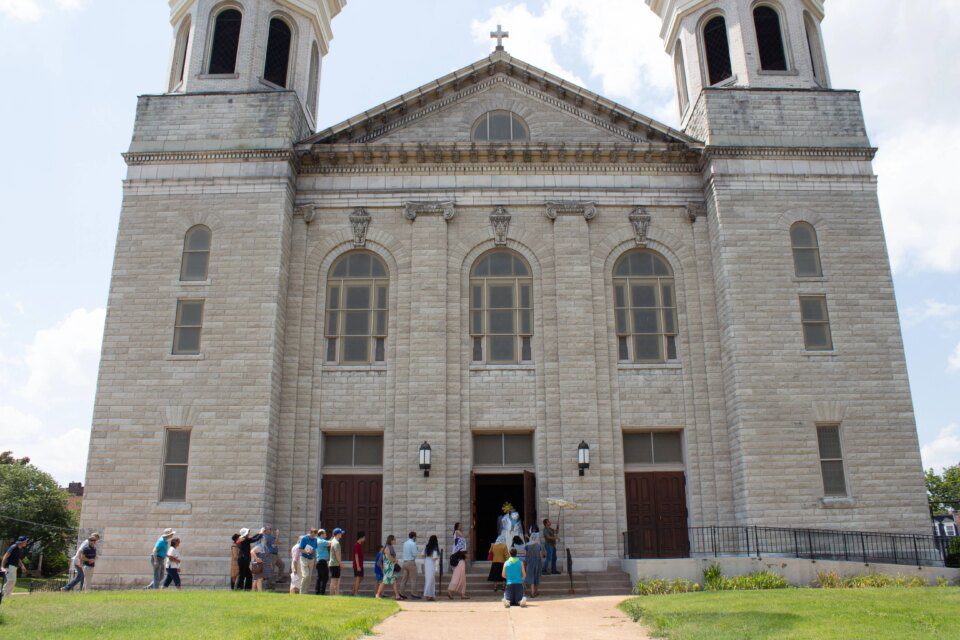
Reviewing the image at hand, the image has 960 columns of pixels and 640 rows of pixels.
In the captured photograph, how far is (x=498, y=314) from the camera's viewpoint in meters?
24.6

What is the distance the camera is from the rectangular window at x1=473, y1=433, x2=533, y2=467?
2353 centimetres

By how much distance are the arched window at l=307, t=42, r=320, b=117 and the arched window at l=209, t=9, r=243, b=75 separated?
8.94 ft

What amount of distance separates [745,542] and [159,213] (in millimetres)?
19107

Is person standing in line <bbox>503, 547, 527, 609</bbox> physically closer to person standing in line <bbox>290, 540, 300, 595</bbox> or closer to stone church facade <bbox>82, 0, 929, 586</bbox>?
stone church facade <bbox>82, 0, 929, 586</bbox>

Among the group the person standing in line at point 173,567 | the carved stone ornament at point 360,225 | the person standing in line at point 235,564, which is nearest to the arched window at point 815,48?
the carved stone ornament at point 360,225

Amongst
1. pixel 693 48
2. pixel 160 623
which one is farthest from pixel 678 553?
pixel 693 48

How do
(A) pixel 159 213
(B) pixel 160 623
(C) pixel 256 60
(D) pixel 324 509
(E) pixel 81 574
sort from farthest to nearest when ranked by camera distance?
(C) pixel 256 60 → (A) pixel 159 213 → (D) pixel 324 509 → (E) pixel 81 574 → (B) pixel 160 623

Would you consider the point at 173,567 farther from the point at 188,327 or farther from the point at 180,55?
the point at 180,55

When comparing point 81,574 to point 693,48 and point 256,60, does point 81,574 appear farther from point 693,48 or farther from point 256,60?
point 693,48

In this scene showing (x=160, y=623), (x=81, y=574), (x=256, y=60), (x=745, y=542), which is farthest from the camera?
(x=256, y=60)

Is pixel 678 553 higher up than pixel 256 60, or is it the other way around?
pixel 256 60

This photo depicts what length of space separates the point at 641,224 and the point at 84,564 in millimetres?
17889

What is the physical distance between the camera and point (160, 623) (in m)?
12.2

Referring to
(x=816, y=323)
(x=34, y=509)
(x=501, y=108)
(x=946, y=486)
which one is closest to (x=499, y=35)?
(x=501, y=108)
